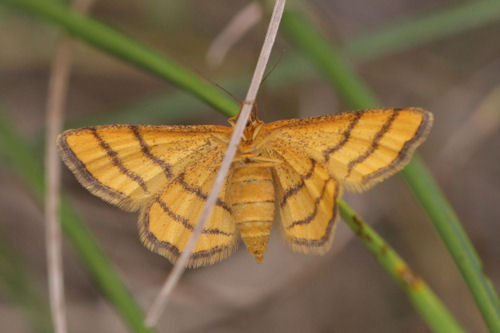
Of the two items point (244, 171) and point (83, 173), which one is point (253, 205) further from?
point (83, 173)

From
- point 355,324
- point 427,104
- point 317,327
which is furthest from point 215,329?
point 427,104

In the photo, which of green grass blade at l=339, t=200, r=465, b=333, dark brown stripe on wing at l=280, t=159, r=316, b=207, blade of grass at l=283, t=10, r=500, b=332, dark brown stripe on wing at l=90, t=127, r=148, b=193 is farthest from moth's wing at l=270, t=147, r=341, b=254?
dark brown stripe on wing at l=90, t=127, r=148, b=193

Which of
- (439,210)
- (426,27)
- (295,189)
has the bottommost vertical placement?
(439,210)

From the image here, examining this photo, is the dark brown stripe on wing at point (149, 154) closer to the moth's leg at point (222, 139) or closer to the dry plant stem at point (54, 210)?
the moth's leg at point (222, 139)

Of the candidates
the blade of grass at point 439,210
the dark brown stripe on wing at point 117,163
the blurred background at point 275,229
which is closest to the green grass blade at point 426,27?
the blurred background at point 275,229

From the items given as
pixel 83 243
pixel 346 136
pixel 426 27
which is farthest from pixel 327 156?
pixel 426 27

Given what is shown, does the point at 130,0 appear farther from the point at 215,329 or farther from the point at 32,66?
the point at 215,329

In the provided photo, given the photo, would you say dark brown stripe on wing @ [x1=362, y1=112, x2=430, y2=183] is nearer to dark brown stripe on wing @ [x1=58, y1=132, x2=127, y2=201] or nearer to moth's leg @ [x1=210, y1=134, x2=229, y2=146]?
moth's leg @ [x1=210, y1=134, x2=229, y2=146]
